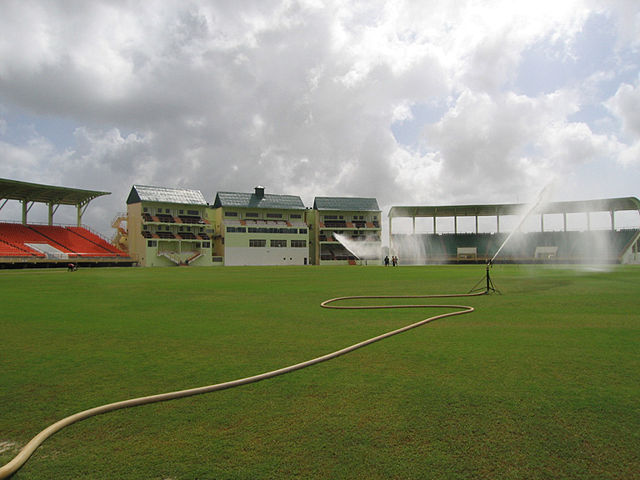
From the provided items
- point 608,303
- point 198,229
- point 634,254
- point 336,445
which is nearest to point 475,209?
point 634,254

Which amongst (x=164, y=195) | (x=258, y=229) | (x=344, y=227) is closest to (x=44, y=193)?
(x=164, y=195)

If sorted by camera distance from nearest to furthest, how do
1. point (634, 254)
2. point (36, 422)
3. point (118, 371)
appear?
point (36, 422)
point (118, 371)
point (634, 254)

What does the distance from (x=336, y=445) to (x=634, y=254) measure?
84.2m

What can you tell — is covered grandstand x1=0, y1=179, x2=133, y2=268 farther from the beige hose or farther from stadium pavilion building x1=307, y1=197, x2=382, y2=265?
the beige hose

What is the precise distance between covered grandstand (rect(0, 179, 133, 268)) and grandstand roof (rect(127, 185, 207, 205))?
26.3 feet

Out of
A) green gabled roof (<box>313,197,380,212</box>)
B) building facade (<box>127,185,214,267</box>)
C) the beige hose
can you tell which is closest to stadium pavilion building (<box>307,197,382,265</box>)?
green gabled roof (<box>313,197,380,212</box>)

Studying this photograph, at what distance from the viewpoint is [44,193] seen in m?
63.8

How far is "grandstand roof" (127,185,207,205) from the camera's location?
250 feet

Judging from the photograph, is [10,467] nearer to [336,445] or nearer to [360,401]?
[336,445]

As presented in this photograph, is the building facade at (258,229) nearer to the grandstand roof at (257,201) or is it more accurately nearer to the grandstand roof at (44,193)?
the grandstand roof at (257,201)

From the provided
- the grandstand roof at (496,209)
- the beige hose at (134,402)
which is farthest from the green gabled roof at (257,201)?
the beige hose at (134,402)

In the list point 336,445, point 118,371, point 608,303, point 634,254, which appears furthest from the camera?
point 634,254

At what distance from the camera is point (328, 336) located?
827 centimetres

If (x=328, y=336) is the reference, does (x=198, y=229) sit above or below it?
above
